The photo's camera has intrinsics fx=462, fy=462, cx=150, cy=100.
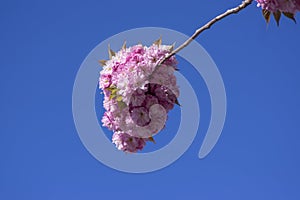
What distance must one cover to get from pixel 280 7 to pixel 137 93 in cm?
73

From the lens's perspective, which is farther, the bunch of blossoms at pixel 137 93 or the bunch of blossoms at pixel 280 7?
the bunch of blossoms at pixel 137 93

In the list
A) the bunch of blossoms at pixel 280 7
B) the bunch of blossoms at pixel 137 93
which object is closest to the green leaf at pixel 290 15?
the bunch of blossoms at pixel 280 7

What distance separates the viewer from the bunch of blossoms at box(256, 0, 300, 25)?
6.26 feet

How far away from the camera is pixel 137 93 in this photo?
2.13 m

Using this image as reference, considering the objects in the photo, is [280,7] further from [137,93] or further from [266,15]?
[137,93]

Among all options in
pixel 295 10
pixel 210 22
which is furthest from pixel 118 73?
pixel 295 10

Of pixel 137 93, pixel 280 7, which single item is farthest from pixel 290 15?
pixel 137 93

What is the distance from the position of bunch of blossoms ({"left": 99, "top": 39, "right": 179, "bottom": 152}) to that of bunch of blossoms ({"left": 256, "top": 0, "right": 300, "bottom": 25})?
1.59 feet

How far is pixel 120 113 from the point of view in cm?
221

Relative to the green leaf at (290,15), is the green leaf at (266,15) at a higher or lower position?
higher

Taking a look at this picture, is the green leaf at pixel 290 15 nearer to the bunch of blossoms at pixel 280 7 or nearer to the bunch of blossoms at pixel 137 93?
the bunch of blossoms at pixel 280 7

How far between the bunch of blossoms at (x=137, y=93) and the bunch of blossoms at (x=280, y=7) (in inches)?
19.1

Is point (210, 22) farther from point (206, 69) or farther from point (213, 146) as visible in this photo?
point (213, 146)

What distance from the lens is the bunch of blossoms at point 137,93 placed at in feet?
6.97
